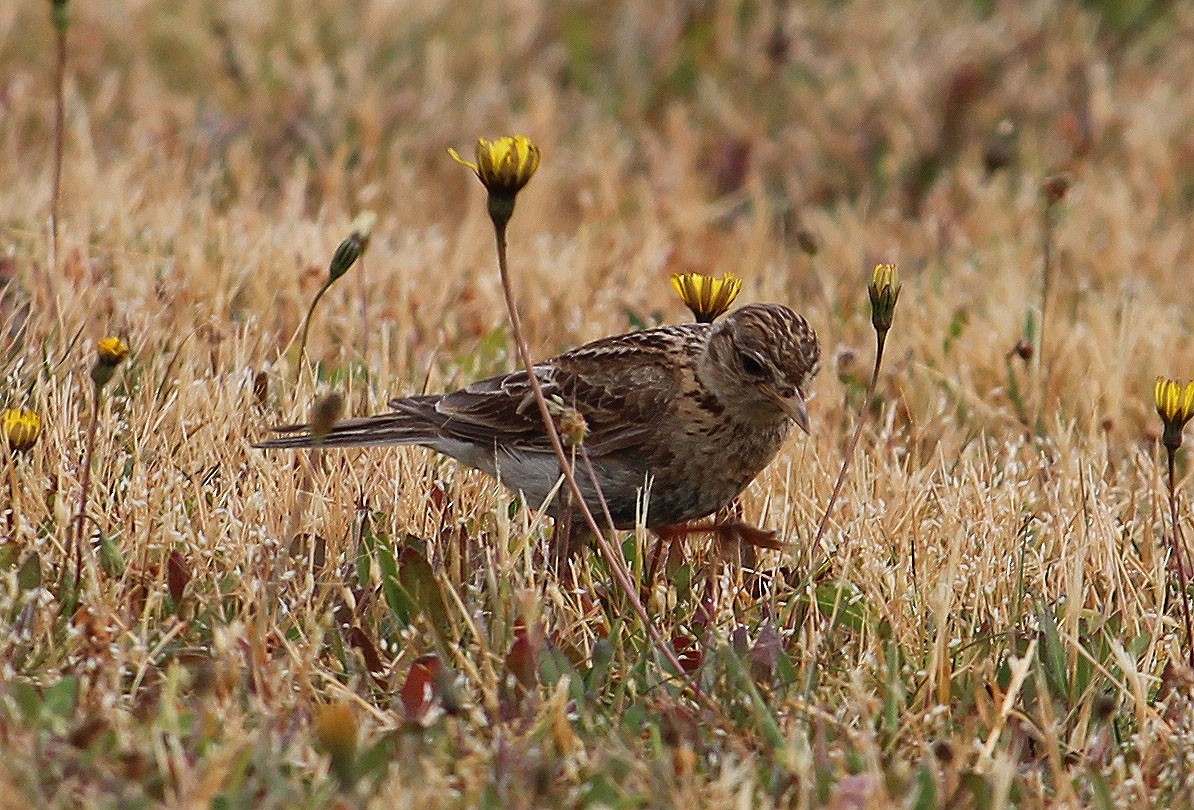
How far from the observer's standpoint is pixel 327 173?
8.11 meters

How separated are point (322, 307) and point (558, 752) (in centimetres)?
307

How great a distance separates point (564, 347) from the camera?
6.55m

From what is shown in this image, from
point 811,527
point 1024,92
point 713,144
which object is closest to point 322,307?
point 811,527

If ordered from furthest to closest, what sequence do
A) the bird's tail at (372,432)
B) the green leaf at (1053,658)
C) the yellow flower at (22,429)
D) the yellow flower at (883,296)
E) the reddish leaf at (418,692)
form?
the bird's tail at (372,432) → the yellow flower at (883,296) → the yellow flower at (22,429) → the green leaf at (1053,658) → the reddish leaf at (418,692)

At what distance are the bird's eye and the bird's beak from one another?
0.04 metres

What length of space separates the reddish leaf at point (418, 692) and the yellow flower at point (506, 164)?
99 centimetres

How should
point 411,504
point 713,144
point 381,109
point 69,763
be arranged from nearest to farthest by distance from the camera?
point 69,763 → point 411,504 → point 381,109 → point 713,144

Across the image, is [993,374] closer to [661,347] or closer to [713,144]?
[661,347]

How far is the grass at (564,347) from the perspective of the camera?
3627mm

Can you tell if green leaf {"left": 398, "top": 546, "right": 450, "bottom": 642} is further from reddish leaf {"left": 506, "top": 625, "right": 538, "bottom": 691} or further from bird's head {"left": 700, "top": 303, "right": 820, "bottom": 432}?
bird's head {"left": 700, "top": 303, "right": 820, "bottom": 432}

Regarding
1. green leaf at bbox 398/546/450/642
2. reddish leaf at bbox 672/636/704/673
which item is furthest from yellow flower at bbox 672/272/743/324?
green leaf at bbox 398/546/450/642

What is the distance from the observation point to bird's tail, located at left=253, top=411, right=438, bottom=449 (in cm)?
480

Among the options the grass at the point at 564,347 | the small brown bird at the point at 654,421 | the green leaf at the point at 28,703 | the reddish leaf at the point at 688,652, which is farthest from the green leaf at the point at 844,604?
the green leaf at the point at 28,703

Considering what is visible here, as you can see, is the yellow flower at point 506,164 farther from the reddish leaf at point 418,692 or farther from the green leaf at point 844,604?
the green leaf at point 844,604
